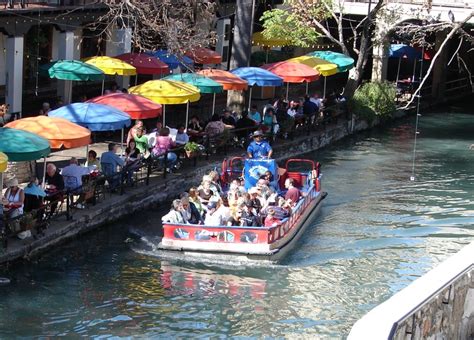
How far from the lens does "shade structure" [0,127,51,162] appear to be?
1988cm

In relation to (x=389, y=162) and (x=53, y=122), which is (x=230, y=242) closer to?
(x=53, y=122)

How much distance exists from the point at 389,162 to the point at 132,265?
14.3m

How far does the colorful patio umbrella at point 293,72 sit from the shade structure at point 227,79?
2828mm

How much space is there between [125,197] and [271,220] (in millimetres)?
3836

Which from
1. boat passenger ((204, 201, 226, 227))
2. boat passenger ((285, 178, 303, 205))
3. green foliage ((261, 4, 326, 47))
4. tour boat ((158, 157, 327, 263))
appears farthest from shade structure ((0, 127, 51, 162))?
green foliage ((261, 4, 326, 47))

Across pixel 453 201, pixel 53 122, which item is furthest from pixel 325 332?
pixel 453 201

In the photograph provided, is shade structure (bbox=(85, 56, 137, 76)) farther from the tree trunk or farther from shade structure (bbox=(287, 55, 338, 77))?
shade structure (bbox=(287, 55, 338, 77))

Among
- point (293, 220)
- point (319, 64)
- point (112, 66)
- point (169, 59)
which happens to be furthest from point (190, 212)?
point (319, 64)

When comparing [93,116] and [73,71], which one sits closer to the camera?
[93,116]

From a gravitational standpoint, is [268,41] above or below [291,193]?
above

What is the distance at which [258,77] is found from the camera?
31922mm

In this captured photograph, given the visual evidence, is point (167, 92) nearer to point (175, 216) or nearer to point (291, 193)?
point (291, 193)

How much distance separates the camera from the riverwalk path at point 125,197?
20.1m

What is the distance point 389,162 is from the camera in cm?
3328
